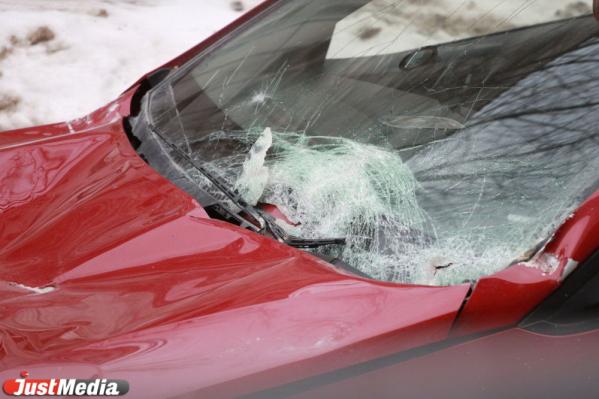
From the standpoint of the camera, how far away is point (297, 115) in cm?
207

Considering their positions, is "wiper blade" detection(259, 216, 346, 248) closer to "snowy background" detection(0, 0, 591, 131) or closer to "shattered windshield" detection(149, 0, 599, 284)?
"shattered windshield" detection(149, 0, 599, 284)

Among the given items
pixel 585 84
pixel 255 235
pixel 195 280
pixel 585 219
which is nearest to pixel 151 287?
pixel 195 280

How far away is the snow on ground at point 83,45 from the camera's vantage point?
14.2 feet

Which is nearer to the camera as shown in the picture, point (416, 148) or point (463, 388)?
point (463, 388)

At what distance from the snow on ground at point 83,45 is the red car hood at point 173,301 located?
2.55 m

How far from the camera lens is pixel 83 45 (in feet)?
16.1

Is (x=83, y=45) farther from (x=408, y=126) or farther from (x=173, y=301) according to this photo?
(x=173, y=301)

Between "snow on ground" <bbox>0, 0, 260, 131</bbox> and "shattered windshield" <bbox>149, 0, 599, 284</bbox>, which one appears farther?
"snow on ground" <bbox>0, 0, 260, 131</bbox>

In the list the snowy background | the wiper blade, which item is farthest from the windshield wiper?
the snowy background

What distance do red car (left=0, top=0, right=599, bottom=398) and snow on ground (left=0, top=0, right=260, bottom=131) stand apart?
2051 millimetres

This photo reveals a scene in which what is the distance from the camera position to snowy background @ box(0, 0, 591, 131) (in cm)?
434

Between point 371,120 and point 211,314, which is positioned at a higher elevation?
point 371,120

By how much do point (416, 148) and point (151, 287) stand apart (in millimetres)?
719

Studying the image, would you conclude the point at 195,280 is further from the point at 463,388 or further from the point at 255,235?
the point at 463,388
